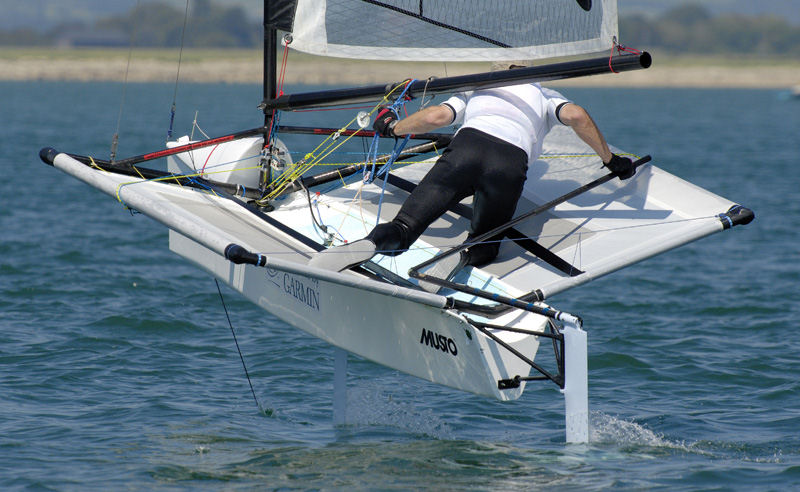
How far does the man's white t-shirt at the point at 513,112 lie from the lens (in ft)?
18.6

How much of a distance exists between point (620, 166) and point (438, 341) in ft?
5.66

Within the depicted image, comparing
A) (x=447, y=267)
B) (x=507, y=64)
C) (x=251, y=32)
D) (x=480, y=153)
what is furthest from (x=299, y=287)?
(x=251, y=32)

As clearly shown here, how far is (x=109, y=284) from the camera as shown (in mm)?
9953

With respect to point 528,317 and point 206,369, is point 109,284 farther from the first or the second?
point 528,317

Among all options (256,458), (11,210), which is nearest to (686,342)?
(256,458)

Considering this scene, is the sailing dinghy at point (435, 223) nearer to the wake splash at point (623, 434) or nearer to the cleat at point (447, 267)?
the cleat at point (447, 267)

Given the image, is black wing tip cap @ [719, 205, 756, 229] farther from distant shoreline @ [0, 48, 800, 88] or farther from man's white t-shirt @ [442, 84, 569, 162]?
distant shoreline @ [0, 48, 800, 88]

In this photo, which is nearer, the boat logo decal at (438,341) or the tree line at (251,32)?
the boat logo decal at (438,341)

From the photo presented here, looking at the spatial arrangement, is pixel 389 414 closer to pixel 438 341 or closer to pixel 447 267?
pixel 447 267

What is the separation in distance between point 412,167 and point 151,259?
488cm

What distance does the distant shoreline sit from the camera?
78.2 metres

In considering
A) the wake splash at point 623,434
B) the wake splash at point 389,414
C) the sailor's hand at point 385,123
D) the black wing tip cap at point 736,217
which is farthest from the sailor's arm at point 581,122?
the wake splash at point 389,414

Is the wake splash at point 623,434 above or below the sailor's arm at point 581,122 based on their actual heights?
below

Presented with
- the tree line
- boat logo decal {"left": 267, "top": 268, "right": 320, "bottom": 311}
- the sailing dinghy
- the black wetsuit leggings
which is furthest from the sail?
the tree line
